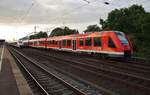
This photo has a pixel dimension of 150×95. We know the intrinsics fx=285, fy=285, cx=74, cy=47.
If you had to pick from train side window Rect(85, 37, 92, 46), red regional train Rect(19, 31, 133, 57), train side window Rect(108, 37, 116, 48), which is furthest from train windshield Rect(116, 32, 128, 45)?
train side window Rect(85, 37, 92, 46)

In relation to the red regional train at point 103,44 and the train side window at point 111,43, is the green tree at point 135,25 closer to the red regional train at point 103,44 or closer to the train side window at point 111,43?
the red regional train at point 103,44

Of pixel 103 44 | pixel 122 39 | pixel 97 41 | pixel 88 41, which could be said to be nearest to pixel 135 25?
pixel 88 41

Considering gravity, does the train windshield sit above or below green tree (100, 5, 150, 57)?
below

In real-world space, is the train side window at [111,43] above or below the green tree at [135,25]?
below

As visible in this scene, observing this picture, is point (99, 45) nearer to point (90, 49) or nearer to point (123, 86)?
point (90, 49)

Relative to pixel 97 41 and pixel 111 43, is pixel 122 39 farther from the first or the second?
pixel 97 41

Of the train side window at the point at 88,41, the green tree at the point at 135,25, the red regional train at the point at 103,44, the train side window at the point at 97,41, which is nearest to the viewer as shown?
the red regional train at the point at 103,44

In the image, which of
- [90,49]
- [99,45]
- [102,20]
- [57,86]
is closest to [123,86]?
[57,86]

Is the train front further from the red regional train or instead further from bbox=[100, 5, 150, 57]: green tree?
bbox=[100, 5, 150, 57]: green tree

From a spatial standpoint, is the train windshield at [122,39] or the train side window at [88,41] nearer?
the train windshield at [122,39]

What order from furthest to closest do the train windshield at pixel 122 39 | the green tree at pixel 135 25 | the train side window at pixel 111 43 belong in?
the green tree at pixel 135 25
the train side window at pixel 111 43
the train windshield at pixel 122 39

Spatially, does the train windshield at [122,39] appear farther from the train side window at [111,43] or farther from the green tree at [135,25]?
the green tree at [135,25]

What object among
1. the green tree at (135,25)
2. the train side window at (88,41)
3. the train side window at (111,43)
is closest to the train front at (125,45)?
the train side window at (111,43)

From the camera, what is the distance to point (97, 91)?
1291cm
